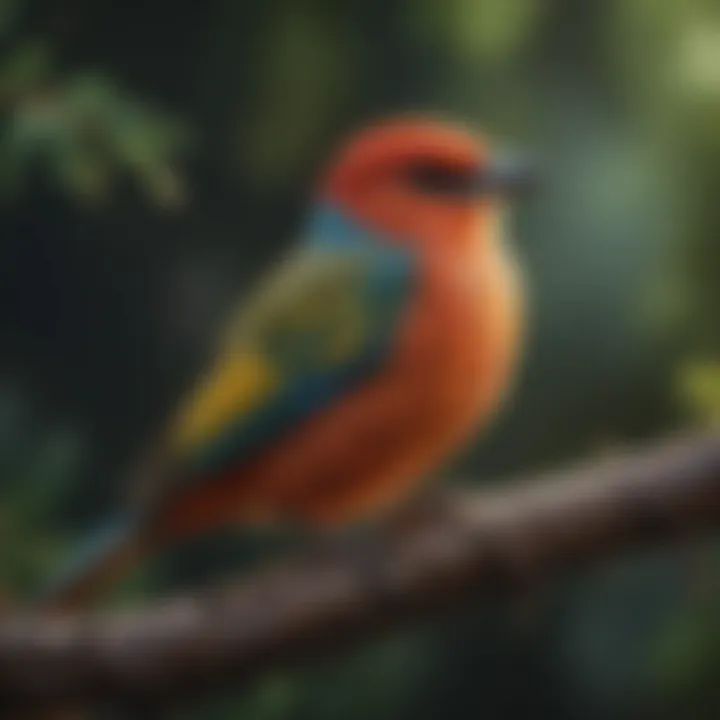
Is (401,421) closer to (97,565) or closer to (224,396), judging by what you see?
(224,396)

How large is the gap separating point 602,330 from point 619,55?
8.2 inches

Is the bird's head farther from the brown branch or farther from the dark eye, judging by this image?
the brown branch

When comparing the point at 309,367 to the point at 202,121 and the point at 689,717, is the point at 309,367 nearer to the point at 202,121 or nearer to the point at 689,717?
the point at 202,121

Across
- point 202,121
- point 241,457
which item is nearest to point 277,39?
point 202,121

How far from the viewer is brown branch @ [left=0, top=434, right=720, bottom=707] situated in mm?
1473

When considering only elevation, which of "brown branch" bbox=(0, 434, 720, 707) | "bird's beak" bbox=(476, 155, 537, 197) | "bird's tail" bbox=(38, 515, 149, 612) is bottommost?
"brown branch" bbox=(0, 434, 720, 707)

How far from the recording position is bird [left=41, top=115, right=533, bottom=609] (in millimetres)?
1485

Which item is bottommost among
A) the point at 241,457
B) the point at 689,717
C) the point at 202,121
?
the point at 689,717

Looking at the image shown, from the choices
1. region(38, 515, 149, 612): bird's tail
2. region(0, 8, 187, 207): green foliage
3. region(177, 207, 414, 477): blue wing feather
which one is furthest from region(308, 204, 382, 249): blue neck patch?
region(38, 515, 149, 612): bird's tail

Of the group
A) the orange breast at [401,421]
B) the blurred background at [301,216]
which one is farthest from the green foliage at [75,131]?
the orange breast at [401,421]

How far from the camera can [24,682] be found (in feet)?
4.81

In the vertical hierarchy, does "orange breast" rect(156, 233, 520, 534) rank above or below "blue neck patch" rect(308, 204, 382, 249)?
below

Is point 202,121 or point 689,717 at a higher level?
point 202,121

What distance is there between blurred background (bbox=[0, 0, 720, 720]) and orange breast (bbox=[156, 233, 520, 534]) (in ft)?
0.13
